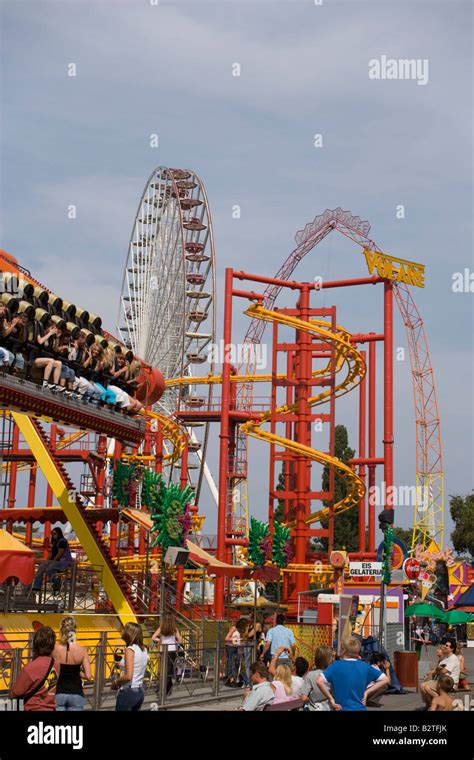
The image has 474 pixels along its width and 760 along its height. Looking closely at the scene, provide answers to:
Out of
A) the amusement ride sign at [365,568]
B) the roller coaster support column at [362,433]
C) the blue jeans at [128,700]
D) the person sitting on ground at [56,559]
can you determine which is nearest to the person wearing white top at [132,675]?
the blue jeans at [128,700]

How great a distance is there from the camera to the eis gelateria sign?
42.6 meters

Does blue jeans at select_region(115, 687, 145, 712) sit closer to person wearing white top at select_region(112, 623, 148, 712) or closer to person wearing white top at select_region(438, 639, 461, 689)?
person wearing white top at select_region(112, 623, 148, 712)

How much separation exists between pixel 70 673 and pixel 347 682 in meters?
2.40

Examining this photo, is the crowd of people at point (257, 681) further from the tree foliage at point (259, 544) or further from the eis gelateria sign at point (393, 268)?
the eis gelateria sign at point (393, 268)

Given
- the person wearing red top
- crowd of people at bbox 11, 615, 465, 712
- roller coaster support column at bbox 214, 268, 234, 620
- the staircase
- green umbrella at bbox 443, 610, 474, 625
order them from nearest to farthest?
the person wearing red top < crowd of people at bbox 11, 615, 465, 712 < the staircase < green umbrella at bbox 443, 610, 474, 625 < roller coaster support column at bbox 214, 268, 234, 620

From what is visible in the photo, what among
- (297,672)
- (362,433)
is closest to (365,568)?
(297,672)

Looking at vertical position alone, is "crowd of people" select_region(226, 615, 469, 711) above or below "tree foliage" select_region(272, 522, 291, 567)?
below

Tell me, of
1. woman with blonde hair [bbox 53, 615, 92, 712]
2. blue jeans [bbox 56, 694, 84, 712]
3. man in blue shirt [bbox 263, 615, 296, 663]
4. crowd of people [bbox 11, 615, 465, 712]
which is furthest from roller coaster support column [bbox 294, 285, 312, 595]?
blue jeans [bbox 56, 694, 84, 712]

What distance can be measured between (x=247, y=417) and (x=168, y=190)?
12076 millimetres

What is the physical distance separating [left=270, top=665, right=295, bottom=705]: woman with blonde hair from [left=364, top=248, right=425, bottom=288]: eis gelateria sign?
32.4 m

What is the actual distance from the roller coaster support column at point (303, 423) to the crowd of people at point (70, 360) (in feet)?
52.2

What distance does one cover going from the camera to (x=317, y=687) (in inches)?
389

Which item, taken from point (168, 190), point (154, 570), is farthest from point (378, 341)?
point (154, 570)
